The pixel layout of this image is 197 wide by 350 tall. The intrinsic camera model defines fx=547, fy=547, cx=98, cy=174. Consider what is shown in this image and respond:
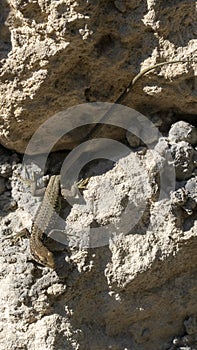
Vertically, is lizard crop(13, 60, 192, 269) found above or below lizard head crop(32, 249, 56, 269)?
above

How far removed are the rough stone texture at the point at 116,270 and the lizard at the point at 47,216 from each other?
0.05m

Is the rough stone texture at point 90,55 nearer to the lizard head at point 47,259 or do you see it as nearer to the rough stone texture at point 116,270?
the rough stone texture at point 116,270

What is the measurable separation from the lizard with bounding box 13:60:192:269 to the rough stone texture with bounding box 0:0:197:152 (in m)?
0.09

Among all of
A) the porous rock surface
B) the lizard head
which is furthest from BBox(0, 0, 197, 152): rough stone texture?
the lizard head

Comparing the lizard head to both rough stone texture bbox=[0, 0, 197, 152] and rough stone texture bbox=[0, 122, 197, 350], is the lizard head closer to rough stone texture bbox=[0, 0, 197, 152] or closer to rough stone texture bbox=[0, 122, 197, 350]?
rough stone texture bbox=[0, 122, 197, 350]

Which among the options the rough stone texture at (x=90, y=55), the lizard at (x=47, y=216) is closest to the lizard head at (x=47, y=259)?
the lizard at (x=47, y=216)

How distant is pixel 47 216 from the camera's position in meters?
2.24

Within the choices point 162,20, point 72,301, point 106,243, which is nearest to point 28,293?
point 72,301

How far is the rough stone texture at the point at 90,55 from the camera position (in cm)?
193

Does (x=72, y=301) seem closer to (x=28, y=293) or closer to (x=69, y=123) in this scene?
(x=28, y=293)

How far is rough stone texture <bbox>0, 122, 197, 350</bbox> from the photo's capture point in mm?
2111

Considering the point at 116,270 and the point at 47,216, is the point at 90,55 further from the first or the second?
the point at 116,270

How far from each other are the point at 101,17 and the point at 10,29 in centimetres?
35

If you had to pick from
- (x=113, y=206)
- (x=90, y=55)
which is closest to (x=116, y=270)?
(x=113, y=206)
